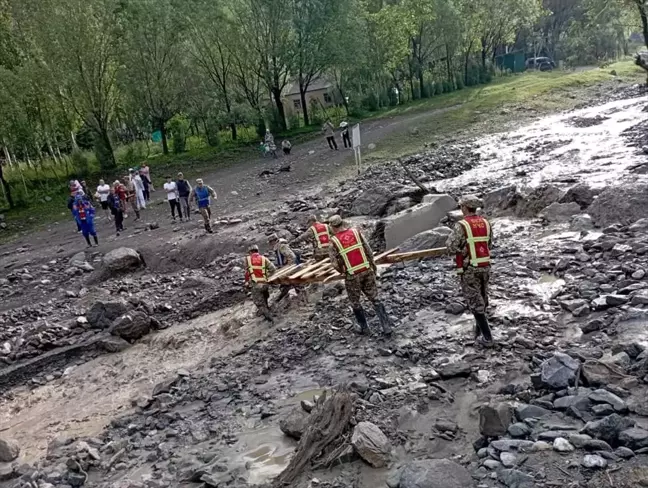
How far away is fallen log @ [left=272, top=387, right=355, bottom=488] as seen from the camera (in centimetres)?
543

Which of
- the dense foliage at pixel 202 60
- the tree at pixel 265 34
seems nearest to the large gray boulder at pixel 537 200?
the dense foliage at pixel 202 60

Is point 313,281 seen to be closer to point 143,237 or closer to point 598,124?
point 143,237

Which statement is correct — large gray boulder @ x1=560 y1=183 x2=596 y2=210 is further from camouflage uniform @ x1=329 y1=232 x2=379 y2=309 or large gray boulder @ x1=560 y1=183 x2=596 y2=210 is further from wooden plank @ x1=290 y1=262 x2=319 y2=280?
camouflage uniform @ x1=329 y1=232 x2=379 y2=309

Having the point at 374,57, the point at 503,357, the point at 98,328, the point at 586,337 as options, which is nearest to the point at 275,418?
the point at 503,357

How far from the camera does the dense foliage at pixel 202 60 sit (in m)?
26.1

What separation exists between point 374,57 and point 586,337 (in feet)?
115

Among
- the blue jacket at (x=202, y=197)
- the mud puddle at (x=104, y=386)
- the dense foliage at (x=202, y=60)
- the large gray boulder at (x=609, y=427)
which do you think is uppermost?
the dense foliage at (x=202, y=60)

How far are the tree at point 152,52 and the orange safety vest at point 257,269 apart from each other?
22.9 meters

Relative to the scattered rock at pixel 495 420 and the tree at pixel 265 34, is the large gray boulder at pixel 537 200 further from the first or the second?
the tree at pixel 265 34

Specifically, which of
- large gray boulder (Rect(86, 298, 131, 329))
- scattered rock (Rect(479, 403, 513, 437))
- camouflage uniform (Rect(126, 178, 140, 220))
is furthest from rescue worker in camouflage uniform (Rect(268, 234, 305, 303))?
camouflage uniform (Rect(126, 178, 140, 220))

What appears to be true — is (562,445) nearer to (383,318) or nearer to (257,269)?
(383,318)

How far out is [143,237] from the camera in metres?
17.3

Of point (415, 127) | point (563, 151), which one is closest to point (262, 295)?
point (563, 151)

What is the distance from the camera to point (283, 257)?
12.1 meters
